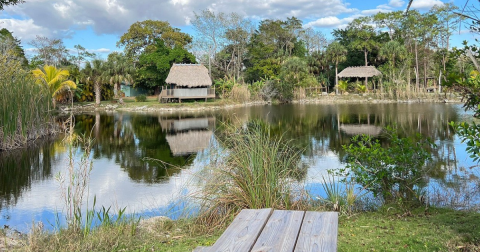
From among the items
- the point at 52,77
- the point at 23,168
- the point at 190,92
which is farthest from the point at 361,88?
the point at 23,168

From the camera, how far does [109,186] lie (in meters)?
7.42

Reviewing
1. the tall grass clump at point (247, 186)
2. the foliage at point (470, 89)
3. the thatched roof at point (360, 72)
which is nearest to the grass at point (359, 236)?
the tall grass clump at point (247, 186)

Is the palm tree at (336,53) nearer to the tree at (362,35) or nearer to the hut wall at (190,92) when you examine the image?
the tree at (362,35)

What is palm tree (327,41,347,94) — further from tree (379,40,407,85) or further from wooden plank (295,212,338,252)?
wooden plank (295,212,338,252)

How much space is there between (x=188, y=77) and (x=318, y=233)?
94.3 ft

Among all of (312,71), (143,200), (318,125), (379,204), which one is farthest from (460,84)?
(312,71)

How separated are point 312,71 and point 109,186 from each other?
33.3 meters

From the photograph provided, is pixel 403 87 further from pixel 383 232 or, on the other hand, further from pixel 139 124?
pixel 383 232

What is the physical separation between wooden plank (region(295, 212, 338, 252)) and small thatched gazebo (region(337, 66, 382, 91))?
3490 cm

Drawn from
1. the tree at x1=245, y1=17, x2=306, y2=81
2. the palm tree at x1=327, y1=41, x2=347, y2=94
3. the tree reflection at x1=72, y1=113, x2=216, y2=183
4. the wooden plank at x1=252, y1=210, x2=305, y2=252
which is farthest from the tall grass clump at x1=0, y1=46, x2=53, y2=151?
the palm tree at x1=327, y1=41, x2=347, y2=94

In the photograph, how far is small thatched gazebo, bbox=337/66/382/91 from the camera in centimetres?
3491

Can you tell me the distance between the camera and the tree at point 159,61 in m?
32.8

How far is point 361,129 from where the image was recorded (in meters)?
14.8

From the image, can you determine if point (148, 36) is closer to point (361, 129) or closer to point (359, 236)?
point (361, 129)
